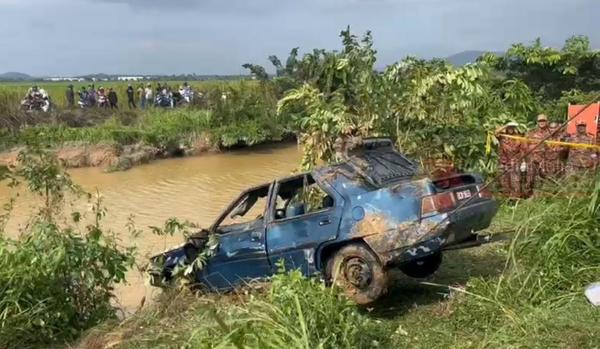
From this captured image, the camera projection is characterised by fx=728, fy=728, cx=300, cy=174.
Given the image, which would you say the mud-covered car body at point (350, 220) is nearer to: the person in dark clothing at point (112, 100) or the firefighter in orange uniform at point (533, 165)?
the firefighter in orange uniform at point (533, 165)

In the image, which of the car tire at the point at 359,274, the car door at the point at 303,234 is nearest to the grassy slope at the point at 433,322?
the car tire at the point at 359,274

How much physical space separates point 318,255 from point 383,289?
81 centimetres

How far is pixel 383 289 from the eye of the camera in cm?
680

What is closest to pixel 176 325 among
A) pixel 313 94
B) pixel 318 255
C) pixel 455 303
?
pixel 318 255

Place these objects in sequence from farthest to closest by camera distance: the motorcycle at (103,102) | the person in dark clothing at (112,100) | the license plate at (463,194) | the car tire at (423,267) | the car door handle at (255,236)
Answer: the person in dark clothing at (112,100)
the motorcycle at (103,102)
the car tire at (423,267)
the car door handle at (255,236)
the license plate at (463,194)

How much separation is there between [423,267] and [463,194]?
4.88 ft

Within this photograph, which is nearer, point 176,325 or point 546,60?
point 176,325

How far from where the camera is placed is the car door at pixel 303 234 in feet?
23.5

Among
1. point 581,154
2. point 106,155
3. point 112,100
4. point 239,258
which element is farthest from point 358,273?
point 112,100

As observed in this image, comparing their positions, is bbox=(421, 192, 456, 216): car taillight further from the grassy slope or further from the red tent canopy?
the red tent canopy

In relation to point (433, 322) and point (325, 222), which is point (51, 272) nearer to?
point (325, 222)

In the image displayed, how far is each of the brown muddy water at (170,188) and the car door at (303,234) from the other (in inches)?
165

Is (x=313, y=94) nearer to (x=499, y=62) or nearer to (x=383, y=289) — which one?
(x=383, y=289)

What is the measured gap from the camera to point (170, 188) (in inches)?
936
